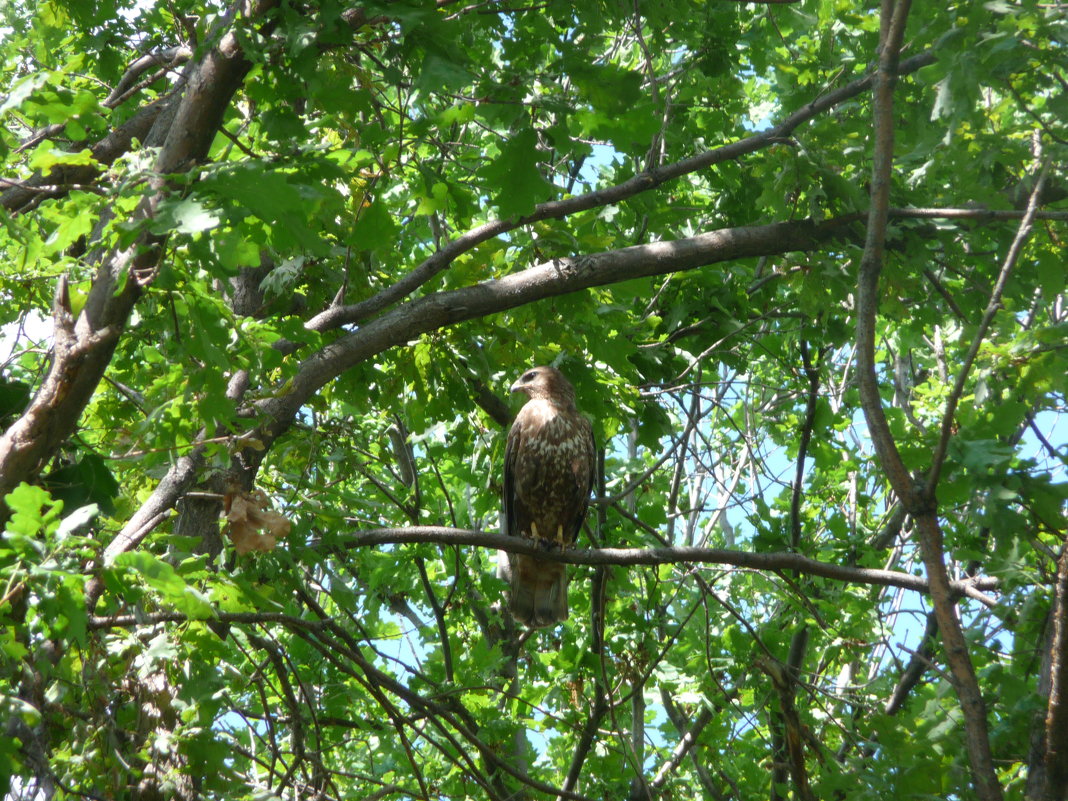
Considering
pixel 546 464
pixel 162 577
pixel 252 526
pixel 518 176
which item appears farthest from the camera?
pixel 546 464

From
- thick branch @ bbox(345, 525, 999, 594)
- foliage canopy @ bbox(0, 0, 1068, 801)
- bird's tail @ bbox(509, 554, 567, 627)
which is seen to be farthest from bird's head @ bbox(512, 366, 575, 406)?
thick branch @ bbox(345, 525, 999, 594)

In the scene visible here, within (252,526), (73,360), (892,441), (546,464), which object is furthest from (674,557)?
(546,464)

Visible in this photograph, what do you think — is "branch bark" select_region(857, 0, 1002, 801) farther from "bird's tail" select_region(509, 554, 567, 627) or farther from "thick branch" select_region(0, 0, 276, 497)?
"bird's tail" select_region(509, 554, 567, 627)

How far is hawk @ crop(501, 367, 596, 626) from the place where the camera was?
5.33m

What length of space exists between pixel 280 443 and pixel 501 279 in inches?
52.6

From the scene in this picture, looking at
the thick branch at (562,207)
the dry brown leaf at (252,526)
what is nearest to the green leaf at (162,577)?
the dry brown leaf at (252,526)

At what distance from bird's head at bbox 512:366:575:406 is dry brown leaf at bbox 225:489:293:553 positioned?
2517 millimetres

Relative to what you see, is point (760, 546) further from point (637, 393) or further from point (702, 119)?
point (702, 119)

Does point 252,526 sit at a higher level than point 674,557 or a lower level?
lower

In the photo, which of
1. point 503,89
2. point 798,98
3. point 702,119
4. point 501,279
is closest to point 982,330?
point 503,89

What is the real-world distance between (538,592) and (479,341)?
177 cm

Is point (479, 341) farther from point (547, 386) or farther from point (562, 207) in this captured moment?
point (547, 386)

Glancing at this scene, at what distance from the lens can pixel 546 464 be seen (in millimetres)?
5383

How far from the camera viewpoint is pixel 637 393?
4.54m
